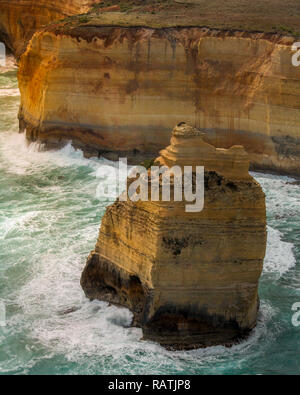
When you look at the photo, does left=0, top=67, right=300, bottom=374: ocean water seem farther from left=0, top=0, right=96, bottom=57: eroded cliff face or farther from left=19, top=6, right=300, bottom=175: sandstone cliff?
left=0, top=0, right=96, bottom=57: eroded cliff face

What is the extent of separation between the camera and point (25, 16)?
55.9 m

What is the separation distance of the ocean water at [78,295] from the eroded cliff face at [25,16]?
17546mm

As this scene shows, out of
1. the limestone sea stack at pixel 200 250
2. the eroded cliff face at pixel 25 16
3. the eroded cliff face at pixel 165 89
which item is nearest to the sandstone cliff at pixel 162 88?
the eroded cliff face at pixel 165 89

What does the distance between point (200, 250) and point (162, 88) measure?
16.9 meters

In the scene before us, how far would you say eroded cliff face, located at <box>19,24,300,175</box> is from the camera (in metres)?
35.2

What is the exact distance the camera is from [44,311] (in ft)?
79.4

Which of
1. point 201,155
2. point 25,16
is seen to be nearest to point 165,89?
point 201,155

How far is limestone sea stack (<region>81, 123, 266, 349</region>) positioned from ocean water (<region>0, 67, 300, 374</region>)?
27.7 inches

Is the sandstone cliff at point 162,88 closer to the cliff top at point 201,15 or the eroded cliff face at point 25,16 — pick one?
the cliff top at point 201,15

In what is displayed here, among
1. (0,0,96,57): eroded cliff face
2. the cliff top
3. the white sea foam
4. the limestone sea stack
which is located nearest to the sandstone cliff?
the cliff top

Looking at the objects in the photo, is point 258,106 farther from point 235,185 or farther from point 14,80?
point 14,80

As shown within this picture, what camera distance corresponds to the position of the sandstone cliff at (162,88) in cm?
3528

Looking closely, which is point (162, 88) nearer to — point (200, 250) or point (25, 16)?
point (200, 250)

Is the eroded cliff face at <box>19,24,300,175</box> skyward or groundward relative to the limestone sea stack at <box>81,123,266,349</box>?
skyward
